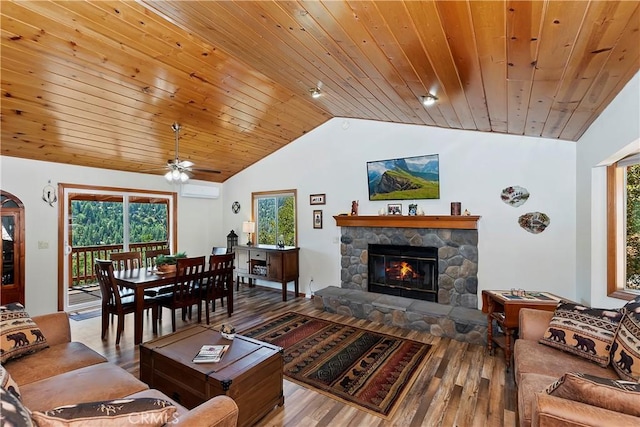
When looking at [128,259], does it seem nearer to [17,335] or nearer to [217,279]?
[217,279]

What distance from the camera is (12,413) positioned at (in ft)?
2.91

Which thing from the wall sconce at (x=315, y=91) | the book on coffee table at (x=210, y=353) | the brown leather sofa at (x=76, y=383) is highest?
the wall sconce at (x=315, y=91)

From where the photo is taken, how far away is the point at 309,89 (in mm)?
3551

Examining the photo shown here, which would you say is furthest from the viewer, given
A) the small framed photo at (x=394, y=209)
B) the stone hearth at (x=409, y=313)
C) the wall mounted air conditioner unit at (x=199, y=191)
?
the wall mounted air conditioner unit at (x=199, y=191)

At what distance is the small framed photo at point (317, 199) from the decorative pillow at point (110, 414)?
4.48 meters

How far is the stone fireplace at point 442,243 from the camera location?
4156 millimetres

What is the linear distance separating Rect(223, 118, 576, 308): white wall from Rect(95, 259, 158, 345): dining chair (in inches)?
113

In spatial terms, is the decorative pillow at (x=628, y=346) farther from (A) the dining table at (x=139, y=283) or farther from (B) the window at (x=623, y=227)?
(A) the dining table at (x=139, y=283)

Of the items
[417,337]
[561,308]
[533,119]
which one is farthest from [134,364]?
→ [533,119]

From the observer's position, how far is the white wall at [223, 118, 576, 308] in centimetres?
366

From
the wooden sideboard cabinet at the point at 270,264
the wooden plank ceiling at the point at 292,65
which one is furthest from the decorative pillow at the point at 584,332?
the wooden sideboard cabinet at the point at 270,264

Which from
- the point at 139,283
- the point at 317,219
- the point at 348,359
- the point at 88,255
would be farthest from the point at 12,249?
the point at 348,359

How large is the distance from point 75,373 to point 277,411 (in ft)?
4.57

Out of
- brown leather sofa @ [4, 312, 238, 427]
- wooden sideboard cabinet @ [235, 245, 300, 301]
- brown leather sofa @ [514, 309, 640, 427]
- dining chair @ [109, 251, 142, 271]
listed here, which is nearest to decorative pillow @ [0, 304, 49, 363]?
brown leather sofa @ [4, 312, 238, 427]
